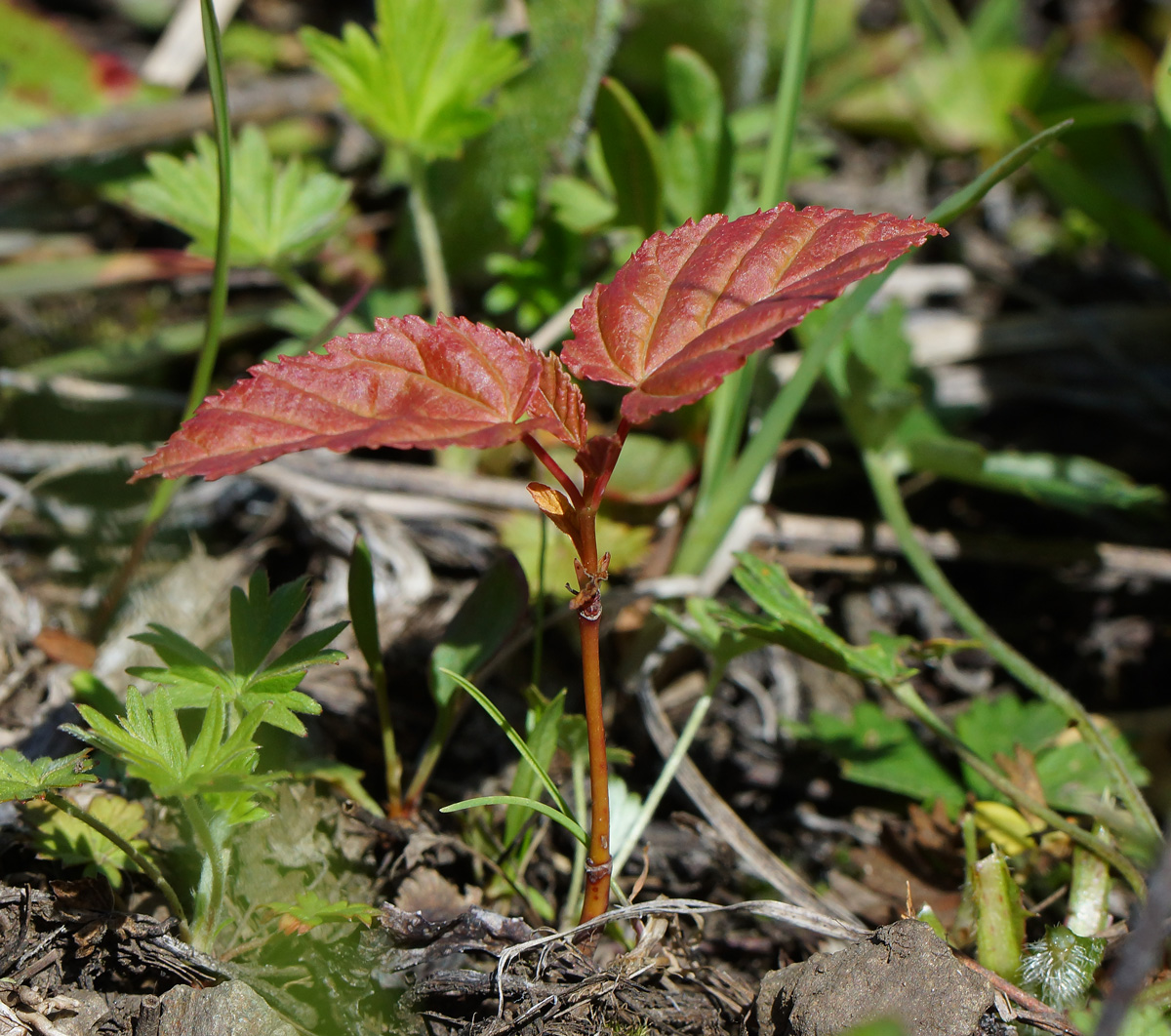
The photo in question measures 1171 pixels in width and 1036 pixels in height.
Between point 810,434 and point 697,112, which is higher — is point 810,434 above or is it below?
below

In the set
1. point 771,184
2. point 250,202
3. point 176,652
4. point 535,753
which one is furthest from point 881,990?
point 250,202

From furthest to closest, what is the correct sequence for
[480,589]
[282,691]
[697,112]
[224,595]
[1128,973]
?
[697,112], [224,595], [480,589], [282,691], [1128,973]

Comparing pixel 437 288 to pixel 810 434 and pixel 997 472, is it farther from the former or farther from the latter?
pixel 997 472

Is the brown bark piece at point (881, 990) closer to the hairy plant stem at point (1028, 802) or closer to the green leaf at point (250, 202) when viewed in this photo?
the hairy plant stem at point (1028, 802)

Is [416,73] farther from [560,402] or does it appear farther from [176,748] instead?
[176,748]

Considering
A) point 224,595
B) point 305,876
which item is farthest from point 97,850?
point 224,595

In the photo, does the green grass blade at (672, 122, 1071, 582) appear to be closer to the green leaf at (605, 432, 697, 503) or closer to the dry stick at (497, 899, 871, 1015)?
the green leaf at (605, 432, 697, 503)

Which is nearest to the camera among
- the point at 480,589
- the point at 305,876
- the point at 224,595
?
the point at 305,876

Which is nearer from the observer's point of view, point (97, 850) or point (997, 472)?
point (97, 850)

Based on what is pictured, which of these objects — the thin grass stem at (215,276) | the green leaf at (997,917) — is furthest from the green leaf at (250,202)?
the green leaf at (997,917)
